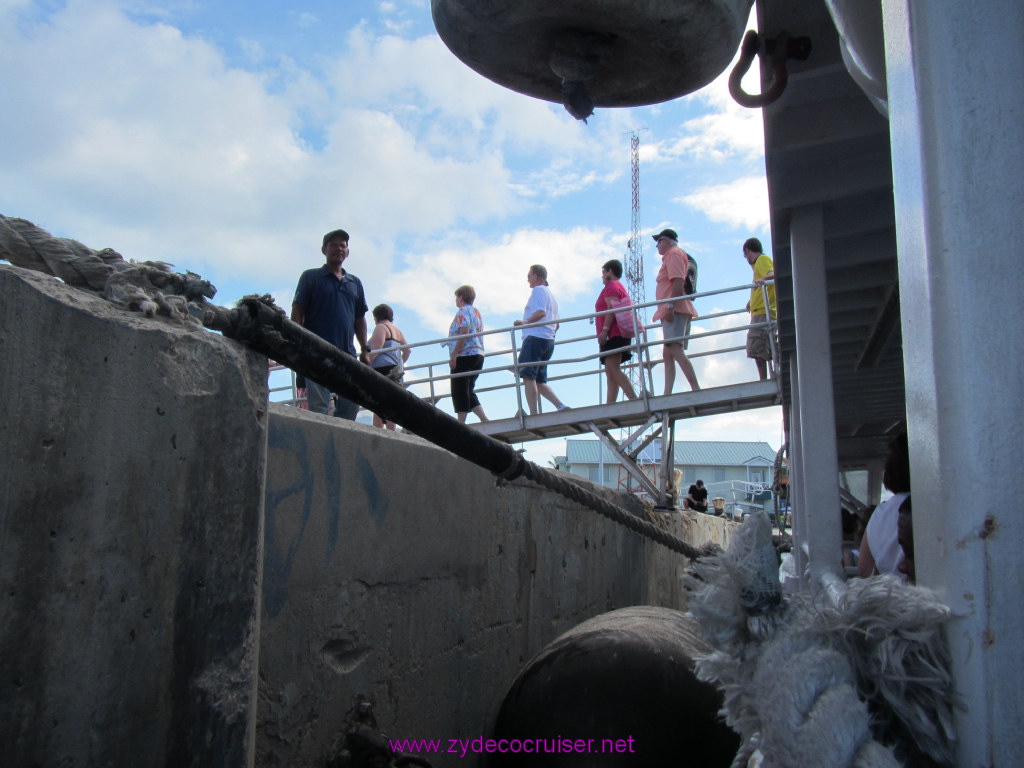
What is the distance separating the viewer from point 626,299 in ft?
32.5

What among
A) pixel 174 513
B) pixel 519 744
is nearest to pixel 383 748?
pixel 519 744

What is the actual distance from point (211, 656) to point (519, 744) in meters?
1.66

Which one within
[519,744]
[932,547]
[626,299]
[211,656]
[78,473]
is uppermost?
[626,299]

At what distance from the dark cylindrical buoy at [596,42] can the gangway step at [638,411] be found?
23.9 ft

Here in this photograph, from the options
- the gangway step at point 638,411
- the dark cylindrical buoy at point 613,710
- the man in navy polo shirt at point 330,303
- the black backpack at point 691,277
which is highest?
the black backpack at point 691,277

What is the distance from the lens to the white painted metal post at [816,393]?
431 centimetres

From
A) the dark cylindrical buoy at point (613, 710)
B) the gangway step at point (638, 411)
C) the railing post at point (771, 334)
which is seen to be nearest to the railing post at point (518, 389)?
the gangway step at point (638, 411)

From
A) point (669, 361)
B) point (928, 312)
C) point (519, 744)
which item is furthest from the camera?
point (669, 361)

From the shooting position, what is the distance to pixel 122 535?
4.71ft

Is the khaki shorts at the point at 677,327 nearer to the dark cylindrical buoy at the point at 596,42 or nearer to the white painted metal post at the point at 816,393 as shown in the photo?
the white painted metal post at the point at 816,393

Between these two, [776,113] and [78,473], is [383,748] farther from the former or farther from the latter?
[776,113]

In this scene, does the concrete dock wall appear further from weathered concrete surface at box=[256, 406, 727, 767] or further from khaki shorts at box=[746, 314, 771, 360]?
khaki shorts at box=[746, 314, 771, 360]

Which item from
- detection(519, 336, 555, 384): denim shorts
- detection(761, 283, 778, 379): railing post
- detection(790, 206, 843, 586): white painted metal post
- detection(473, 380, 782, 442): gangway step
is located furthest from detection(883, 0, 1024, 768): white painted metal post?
Result: detection(519, 336, 555, 384): denim shorts

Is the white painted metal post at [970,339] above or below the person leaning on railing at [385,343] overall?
below
